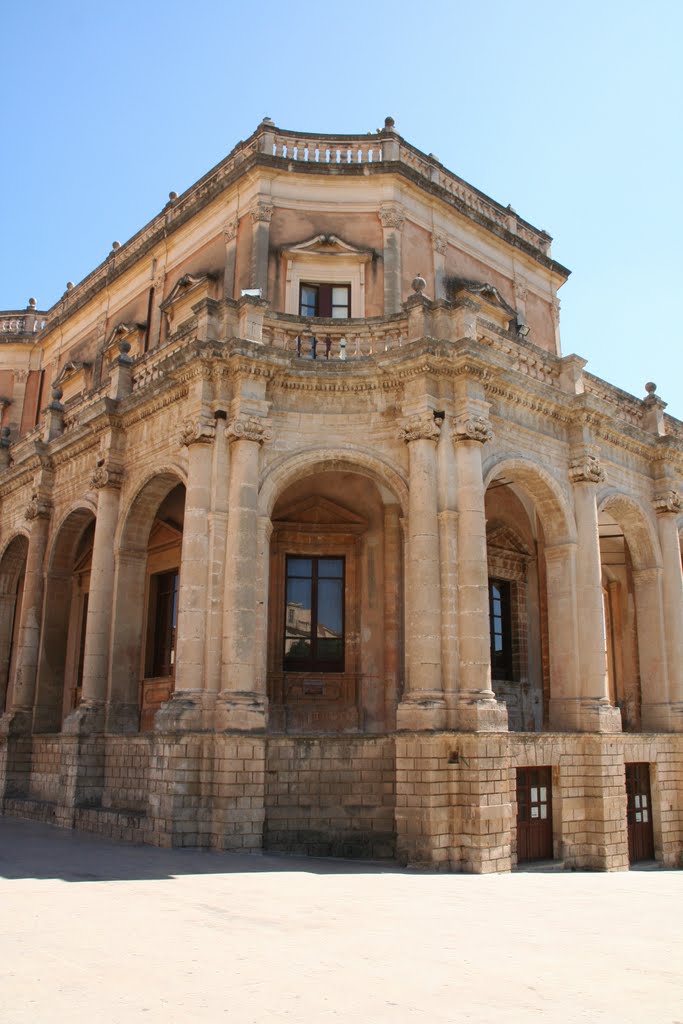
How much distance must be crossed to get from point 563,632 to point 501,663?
334 cm

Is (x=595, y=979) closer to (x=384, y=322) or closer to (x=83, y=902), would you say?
(x=83, y=902)

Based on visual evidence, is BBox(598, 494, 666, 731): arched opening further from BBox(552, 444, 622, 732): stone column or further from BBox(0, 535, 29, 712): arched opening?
BBox(0, 535, 29, 712): arched opening

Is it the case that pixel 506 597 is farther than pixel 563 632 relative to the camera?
Yes

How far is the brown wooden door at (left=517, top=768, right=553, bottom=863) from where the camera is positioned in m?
13.3

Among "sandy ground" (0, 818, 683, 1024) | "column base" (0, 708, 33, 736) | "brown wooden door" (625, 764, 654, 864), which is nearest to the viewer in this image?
"sandy ground" (0, 818, 683, 1024)

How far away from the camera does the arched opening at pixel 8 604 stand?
21.5m

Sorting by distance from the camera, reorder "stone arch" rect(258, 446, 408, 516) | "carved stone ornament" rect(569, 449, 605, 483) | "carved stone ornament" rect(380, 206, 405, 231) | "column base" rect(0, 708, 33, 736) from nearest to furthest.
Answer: "stone arch" rect(258, 446, 408, 516)
"carved stone ornament" rect(569, 449, 605, 483)
"carved stone ornament" rect(380, 206, 405, 231)
"column base" rect(0, 708, 33, 736)

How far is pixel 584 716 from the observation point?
1452cm

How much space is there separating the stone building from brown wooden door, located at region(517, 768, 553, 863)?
4 centimetres

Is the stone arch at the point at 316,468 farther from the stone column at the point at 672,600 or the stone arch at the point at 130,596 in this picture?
the stone column at the point at 672,600

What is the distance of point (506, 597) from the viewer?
1856 cm

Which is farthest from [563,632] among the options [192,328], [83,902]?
[83,902]

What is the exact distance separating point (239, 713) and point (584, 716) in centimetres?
585

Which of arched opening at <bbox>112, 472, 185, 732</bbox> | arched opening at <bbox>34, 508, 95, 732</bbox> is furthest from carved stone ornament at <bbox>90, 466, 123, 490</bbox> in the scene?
arched opening at <bbox>34, 508, 95, 732</bbox>
